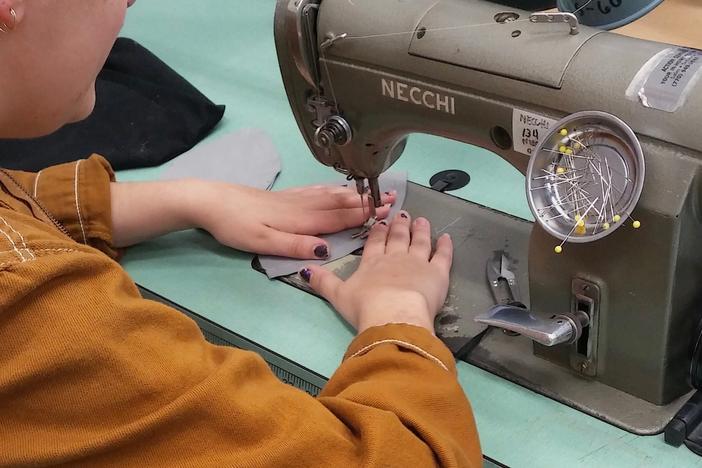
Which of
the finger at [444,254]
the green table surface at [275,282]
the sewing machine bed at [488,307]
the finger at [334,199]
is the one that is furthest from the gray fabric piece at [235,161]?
the finger at [444,254]

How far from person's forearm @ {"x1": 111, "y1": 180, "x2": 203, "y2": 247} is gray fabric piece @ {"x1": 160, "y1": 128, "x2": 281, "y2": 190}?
5.3 inches

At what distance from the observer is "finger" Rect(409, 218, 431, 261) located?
1.06 meters

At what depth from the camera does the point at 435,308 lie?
0.98 m

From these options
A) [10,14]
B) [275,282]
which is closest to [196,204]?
[275,282]

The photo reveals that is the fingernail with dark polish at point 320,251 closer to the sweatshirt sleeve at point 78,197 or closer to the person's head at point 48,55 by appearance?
the sweatshirt sleeve at point 78,197

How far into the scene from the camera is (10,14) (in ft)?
2.06

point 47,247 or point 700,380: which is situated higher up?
point 47,247

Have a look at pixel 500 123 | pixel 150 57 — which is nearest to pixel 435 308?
pixel 500 123

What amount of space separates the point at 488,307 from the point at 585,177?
26 cm

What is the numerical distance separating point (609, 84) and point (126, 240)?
74 centimetres

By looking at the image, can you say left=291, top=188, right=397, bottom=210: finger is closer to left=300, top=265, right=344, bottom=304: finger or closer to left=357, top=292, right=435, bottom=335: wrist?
left=300, top=265, right=344, bottom=304: finger

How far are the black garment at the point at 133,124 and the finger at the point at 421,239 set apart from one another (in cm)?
51

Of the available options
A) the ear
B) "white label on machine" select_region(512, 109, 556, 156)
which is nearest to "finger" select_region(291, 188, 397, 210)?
"white label on machine" select_region(512, 109, 556, 156)

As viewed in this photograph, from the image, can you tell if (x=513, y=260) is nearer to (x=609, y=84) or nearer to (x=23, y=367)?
(x=609, y=84)
